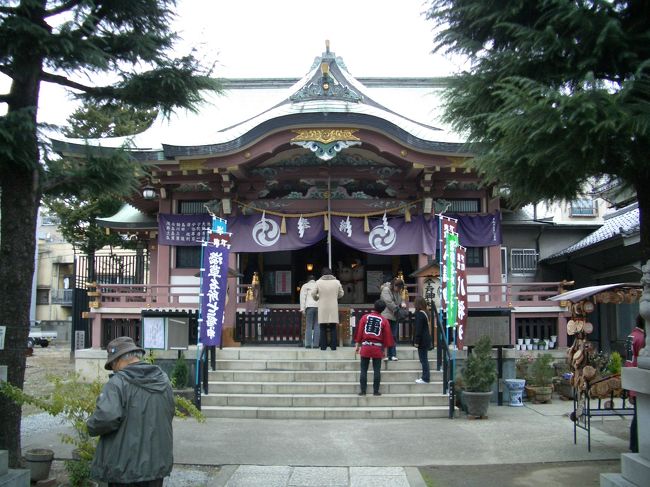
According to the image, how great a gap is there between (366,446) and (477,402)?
8.92 feet

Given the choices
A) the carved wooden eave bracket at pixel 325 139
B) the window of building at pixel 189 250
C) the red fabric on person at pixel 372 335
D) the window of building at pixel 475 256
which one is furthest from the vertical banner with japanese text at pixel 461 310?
the window of building at pixel 189 250

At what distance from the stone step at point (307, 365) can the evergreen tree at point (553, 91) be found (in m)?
6.02

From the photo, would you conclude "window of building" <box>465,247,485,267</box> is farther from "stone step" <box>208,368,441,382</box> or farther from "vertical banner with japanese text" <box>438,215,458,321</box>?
"stone step" <box>208,368,441,382</box>

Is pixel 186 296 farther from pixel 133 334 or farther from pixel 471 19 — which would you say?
pixel 471 19

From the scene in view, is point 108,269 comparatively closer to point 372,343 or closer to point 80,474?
point 372,343

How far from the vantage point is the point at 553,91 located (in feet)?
16.6

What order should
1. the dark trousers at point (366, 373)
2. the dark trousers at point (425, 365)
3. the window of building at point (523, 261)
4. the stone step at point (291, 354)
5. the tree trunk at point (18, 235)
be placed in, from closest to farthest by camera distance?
the tree trunk at point (18, 235), the dark trousers at point (366, 373), the dark trousers at point (425, 365), the stone step at point (291, 354), the window of building at point (523, 261)

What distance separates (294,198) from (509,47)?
30.0 feet

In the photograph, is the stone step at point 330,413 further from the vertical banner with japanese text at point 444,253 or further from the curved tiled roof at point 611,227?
the curved tiled roof at point 611,227

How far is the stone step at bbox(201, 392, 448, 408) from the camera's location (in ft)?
35.9

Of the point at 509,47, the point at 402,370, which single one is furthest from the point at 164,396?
the point at 402,370

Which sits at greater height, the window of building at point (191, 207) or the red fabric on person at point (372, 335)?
the window of building at point (191, 207)

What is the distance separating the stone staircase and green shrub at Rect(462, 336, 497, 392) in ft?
2.45

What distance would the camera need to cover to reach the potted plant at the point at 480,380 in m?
10.4
